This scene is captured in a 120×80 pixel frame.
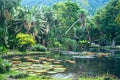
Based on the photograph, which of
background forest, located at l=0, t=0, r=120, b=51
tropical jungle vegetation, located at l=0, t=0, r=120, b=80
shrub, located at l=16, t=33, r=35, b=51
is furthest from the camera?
background forest, located at l=0, t=0, r=120, b=51

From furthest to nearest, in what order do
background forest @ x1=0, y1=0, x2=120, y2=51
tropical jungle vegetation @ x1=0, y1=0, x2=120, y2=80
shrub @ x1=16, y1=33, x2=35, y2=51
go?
background forest @ x1=0, y1=0, x2=120, y2=51 < tropical jungle vegetation @ x1=0, y1=0, x2=120, y2=80 < shrub @ x1=16, y1=33, x2=35, y2=51

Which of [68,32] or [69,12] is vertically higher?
[69,12]

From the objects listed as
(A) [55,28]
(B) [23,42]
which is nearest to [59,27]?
(A) [55,28]

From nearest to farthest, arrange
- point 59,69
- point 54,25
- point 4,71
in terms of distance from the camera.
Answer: point 4,71 < point 59,69 < point 54,25

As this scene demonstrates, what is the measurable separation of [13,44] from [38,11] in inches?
529

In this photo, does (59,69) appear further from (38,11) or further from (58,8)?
(58,8)

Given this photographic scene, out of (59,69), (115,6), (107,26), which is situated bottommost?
(59,69)

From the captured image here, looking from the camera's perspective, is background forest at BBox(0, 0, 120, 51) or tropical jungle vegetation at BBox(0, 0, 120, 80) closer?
tropical jungle vegetation at BBox(0, 0, 120, 80)

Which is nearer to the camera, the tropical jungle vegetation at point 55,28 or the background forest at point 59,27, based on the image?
the tropical jungle vegetation at point 55,28

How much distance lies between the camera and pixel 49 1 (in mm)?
143875

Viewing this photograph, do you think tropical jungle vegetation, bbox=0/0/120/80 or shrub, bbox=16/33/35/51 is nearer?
shrub, bbox=16/33/35/51

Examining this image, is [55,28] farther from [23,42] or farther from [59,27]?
[23,42]

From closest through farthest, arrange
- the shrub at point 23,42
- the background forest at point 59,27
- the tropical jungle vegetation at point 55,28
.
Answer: the shrub at point 23,42 < the tropical jungle vegetation at point 55,28 < the background forest at point 59,27

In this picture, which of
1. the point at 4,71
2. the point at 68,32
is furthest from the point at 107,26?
the point at 4,71
